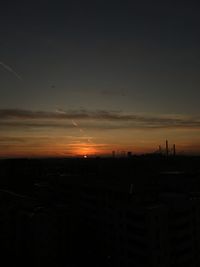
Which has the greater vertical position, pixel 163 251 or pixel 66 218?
pixel 66 218

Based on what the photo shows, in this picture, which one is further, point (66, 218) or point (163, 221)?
point (66, 218)

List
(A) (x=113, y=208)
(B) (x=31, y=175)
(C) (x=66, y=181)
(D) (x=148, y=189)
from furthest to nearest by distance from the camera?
(B) (x=31, y=175) < (C) (x=66, y=181) < (D) (x=148, y=189) < (A) (x=113, y=208)

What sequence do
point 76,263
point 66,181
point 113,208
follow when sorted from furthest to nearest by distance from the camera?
point 66,181
point 113,208
point 76,263

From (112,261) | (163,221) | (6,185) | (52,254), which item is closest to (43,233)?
(52,254)

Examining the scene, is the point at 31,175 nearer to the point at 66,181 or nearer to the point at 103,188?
the point at 66,181

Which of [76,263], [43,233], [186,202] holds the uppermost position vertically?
[186,202]

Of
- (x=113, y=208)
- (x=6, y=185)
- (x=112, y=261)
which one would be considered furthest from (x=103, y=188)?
(x=6, y=185)

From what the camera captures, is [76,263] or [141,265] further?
[76,263]

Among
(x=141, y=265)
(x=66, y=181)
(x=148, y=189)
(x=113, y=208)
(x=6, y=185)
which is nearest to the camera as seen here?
(x=141, y=265)

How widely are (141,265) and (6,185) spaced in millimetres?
26512

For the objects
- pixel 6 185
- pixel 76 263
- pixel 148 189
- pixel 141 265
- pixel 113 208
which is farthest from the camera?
pixel 6 185

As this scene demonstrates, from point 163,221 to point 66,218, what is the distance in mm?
7006

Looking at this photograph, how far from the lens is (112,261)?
23.2m

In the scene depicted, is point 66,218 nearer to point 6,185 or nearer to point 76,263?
point 76,263
